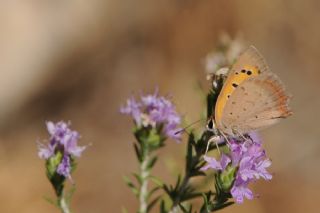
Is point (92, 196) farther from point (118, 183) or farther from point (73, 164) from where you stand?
point (73, 164)

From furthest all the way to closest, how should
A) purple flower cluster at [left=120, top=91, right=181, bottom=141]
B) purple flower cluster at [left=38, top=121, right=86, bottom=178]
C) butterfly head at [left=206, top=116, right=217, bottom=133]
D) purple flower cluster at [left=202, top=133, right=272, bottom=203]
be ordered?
purple flower cluster at [left=120, top=91, right=181, bottom=141] → purple flower cluster at [left=38, top=121, right=86, bottom=178] → butterfly head at [left=206, top=116, right=217, bottom=133] → purple flower cluster at [left=202, top=133, right=272, bottom=203]

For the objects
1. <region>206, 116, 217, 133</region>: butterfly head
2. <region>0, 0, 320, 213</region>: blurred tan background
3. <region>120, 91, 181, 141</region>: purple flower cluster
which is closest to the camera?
<region>206, 116, 217, 133</region>: butterfly head

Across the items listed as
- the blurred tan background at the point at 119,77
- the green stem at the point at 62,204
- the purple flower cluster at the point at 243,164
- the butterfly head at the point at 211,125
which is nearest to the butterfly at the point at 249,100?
the butterfly head at the point at 211,125

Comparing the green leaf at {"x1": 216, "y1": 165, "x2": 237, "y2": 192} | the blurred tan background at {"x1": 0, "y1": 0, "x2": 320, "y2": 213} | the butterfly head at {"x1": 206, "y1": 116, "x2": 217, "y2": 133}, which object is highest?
the blurred tan background at {"x1": 0, "y1": 0, "x2": 320, "y2": 213}

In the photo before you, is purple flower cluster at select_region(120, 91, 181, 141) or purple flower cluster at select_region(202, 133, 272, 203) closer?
purple flower cluster at select_region(202, 133, 272, 203)

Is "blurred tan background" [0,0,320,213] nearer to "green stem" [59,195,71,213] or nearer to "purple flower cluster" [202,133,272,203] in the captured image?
"green stem" [59,195,71,213]

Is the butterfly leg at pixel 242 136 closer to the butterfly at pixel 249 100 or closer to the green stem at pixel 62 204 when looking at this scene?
the butterfly at pixel 249 100

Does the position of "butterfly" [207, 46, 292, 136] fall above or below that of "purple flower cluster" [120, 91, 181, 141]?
below

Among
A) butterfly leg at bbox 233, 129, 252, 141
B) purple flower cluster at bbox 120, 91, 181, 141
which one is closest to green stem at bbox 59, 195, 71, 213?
purple flower cluster at bbox 120, 91, 181, 141
